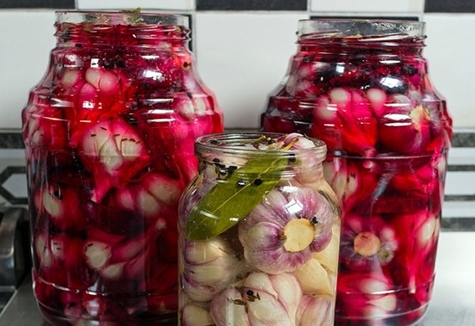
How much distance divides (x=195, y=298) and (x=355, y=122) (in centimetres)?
22

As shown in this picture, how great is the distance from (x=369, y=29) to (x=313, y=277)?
0.84 feet

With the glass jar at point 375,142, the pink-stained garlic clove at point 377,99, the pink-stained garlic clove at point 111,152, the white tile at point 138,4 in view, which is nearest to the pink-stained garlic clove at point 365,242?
the glass jar at point 375,142

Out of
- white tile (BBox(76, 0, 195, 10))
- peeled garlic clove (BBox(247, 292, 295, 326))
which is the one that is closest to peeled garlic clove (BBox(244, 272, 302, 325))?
peeled garlic clove (BBox(247, 292, 295, 326))

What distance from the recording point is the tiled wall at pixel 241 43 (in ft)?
2.42

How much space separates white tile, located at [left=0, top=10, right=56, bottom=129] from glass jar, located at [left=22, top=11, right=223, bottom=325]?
176 mm

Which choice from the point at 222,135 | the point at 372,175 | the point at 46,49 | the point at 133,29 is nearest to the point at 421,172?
the point at 372,175

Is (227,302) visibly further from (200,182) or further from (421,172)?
(421,172)

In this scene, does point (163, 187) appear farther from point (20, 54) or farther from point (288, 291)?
point (20, 54)

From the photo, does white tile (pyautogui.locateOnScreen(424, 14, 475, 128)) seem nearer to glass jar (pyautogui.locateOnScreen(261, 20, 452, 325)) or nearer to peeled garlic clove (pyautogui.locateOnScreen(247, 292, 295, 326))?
glass jar (pyautogui.locateOnScreen(261, 20, 452, 325))

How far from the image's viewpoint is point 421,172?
0.59 m

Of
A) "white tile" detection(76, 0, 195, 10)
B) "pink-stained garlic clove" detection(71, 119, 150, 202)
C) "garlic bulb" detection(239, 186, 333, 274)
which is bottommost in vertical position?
"garlic bulb" detection(239, 186, 333, 274)

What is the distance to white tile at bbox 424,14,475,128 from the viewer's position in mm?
760

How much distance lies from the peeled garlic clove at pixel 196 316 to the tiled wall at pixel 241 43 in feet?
1.06

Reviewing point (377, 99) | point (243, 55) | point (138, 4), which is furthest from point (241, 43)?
point (377, 99)
